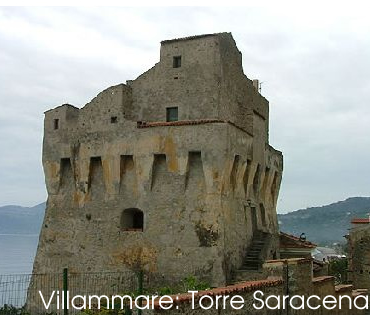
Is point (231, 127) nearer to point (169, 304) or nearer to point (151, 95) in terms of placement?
point (151, 95)

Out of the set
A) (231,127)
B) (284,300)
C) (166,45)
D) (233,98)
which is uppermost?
(166,45)

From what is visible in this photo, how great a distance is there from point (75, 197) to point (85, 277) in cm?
372

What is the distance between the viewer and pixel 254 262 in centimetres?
2414

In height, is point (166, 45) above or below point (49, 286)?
above

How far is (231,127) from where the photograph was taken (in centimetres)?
2325

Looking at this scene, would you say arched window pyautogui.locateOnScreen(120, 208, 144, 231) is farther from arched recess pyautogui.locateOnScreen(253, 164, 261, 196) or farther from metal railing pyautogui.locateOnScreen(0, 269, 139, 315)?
arched recess pyautogui.locateOnScreen(253, 164, 261, 196)

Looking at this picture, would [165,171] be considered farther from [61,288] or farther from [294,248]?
[294,248]

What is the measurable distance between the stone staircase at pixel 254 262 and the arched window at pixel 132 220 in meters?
4.70

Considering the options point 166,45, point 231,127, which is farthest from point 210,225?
point 166,45

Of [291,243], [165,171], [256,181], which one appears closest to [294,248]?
[291,243]

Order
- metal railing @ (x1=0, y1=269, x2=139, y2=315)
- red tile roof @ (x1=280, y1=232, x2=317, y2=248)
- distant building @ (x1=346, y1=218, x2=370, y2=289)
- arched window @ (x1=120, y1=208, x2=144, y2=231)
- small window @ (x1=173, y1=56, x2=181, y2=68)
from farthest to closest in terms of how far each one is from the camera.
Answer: red tile roof @ (x1=280, y1=232, x2=317, y2=248) → distant building @ (x1=346, y1=218, x2=370, y2=289) → small window @ (x1=173, y1=56, x2=181, y2=68) → arched window @ (x1=120, y1=208, x2=144, y2=231) → metal railing @ (x1=0, y1=269, x2=139, y2=315)

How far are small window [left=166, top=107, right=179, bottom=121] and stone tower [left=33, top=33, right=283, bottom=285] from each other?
44 mm

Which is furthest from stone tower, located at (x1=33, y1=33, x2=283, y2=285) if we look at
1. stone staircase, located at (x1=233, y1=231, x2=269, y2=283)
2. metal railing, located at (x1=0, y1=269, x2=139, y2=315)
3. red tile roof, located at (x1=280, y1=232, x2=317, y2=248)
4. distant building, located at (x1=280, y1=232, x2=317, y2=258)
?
red tile roof, located at (x1=280, y1=232, x2=317, y2=248)

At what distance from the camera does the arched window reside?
81.8 feet
